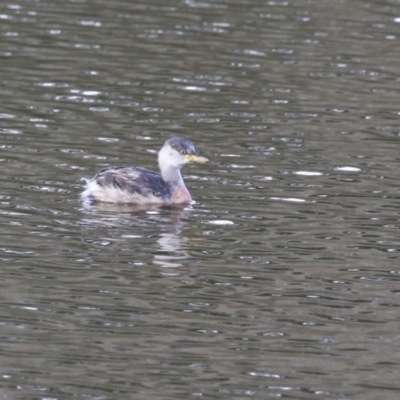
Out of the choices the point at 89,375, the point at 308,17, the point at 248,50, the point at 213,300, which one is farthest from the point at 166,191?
the point at 308,17

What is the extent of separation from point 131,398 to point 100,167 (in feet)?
24.1

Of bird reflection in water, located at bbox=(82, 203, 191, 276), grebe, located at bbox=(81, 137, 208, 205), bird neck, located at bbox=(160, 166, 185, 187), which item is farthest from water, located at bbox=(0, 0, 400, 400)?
bird neck, located at bbox=(160, 166, 185, 187)

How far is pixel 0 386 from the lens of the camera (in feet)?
30.1

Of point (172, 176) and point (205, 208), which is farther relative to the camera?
point (172, 176)

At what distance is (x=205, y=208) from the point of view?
14.7 metres

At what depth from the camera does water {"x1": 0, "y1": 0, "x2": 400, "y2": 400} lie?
982 cm

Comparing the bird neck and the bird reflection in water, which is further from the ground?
the bird neck

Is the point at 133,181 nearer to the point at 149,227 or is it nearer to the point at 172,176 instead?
the point at 172,176

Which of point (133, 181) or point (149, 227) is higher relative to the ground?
point (133, 181)

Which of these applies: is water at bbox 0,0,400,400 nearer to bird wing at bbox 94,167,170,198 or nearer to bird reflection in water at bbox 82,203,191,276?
bird reflection in water at bbox 82,203,191,276

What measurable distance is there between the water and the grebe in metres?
0.20

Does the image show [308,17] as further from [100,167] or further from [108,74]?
[100,167]

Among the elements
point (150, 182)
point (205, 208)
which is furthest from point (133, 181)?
point (205, 208)

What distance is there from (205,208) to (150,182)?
2.78 feet
